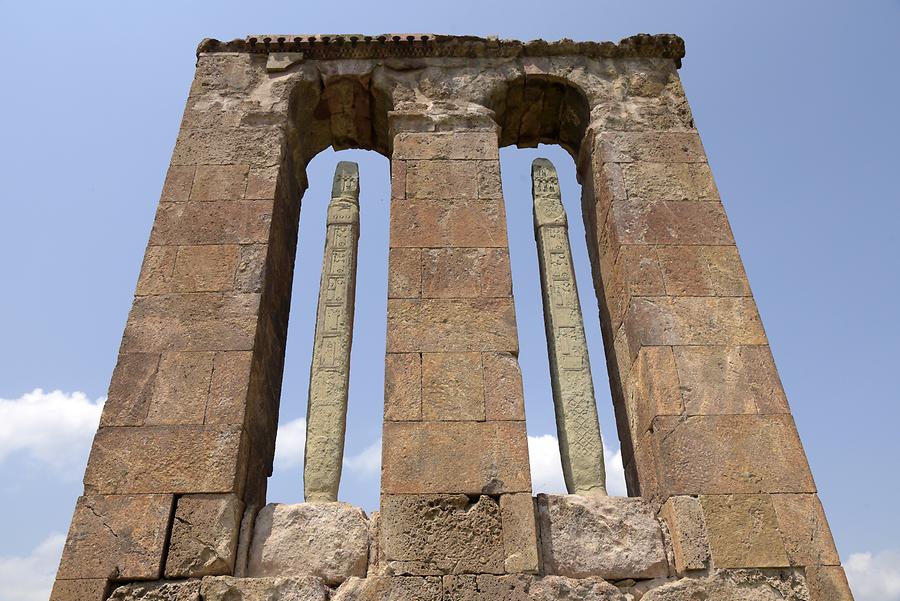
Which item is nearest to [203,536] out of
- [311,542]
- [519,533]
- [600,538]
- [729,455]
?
[311,542]

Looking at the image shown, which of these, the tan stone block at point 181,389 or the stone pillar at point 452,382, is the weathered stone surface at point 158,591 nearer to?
the tan stone block at point 181,389

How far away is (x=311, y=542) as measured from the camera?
464cm

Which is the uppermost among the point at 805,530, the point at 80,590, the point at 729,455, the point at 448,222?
the point at 448,222

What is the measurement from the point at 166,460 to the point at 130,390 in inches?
26.4

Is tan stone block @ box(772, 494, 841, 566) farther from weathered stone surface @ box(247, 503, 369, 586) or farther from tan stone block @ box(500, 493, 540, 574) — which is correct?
weathered stone surface @ box(247, 503, 369, 586)

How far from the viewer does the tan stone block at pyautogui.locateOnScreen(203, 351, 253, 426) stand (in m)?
4.87

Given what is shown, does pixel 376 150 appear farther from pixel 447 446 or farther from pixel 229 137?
pixel 447 446

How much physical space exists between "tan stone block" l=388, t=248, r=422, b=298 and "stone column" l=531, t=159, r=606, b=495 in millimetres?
1198

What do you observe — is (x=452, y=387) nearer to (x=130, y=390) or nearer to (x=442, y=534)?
(x=442, y=534)

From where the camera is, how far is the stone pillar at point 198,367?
14.5 feet

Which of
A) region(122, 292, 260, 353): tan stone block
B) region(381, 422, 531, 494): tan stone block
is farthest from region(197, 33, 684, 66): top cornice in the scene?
region(381, 422, 531, 494): tan stone block

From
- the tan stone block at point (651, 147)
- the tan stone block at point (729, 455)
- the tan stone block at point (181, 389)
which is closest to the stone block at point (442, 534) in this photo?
the tan stone block at point (729, 455)

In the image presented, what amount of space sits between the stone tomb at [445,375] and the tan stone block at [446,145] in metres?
0.03

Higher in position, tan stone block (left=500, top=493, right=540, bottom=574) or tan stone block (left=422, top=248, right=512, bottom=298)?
tan stone block (left=422, top=248, right=512, bottom=298)
